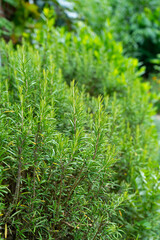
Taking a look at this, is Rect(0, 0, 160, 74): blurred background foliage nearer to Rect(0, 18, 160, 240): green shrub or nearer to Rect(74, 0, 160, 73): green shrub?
Rect(74, 0, 160, 73): green shrub

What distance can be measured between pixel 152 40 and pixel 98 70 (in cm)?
586

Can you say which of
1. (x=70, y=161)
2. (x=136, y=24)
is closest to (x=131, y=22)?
(x=136, y=24)

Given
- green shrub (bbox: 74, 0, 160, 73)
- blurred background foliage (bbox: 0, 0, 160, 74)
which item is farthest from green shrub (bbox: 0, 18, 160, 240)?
green shrub (bbox: 74, 0, 160, 73)

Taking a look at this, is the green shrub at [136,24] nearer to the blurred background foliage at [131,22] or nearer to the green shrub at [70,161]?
the blurred background foliage at [131,22]

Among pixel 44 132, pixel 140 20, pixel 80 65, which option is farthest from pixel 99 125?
pixel 140 20

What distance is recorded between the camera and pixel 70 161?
2.96ft

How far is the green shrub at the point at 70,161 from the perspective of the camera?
93 cm

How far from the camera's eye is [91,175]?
1.05 meters

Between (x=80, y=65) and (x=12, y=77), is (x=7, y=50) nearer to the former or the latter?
(x=12, y=77)

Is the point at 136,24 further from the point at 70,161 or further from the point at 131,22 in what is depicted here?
the point at 70,161

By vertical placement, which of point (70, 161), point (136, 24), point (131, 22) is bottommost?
point (70, 161)

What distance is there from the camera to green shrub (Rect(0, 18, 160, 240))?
0.93 meters

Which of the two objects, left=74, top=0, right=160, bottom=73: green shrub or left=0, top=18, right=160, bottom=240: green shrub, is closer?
left=0, top=18, right=160, bottom=240: green shrub

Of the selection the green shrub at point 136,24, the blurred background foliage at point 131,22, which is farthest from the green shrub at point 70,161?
the green shrub at point 136,24
